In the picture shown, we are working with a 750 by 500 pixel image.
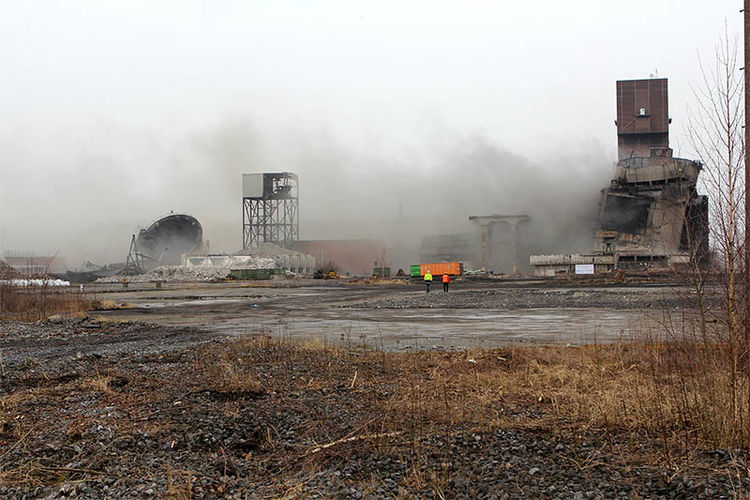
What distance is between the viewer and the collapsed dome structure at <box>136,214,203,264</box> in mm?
113125

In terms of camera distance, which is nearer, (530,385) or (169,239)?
(530,385)

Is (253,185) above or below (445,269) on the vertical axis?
above

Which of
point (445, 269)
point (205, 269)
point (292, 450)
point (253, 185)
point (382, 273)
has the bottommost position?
point (292, 450)

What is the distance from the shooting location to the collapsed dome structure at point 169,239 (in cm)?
11312

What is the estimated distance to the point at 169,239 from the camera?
11512cm

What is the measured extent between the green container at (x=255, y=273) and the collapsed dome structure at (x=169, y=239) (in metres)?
23.8

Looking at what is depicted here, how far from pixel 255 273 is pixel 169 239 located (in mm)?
31663

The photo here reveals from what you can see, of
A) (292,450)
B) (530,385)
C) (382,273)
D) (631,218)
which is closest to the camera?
(292,450)

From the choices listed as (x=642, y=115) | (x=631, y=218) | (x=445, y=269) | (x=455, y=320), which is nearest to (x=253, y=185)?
(x=445, y=269)

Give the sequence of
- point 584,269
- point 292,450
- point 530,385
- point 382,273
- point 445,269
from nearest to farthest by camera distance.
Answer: point 292,450, point 530,385, point 584,269, point 445,269, point 382,273

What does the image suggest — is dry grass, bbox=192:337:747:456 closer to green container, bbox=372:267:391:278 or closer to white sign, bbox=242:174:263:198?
green container, bbox=372:267:391:278

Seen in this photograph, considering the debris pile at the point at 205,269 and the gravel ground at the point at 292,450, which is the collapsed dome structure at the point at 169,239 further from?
the gravel ground at the point at 292,450

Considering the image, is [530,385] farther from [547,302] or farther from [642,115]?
[642,115]

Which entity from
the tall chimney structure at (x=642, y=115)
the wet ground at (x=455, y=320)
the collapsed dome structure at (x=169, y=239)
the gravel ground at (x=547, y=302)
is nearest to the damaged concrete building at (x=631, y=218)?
the tall chimney structure at (x=642, y=115)
